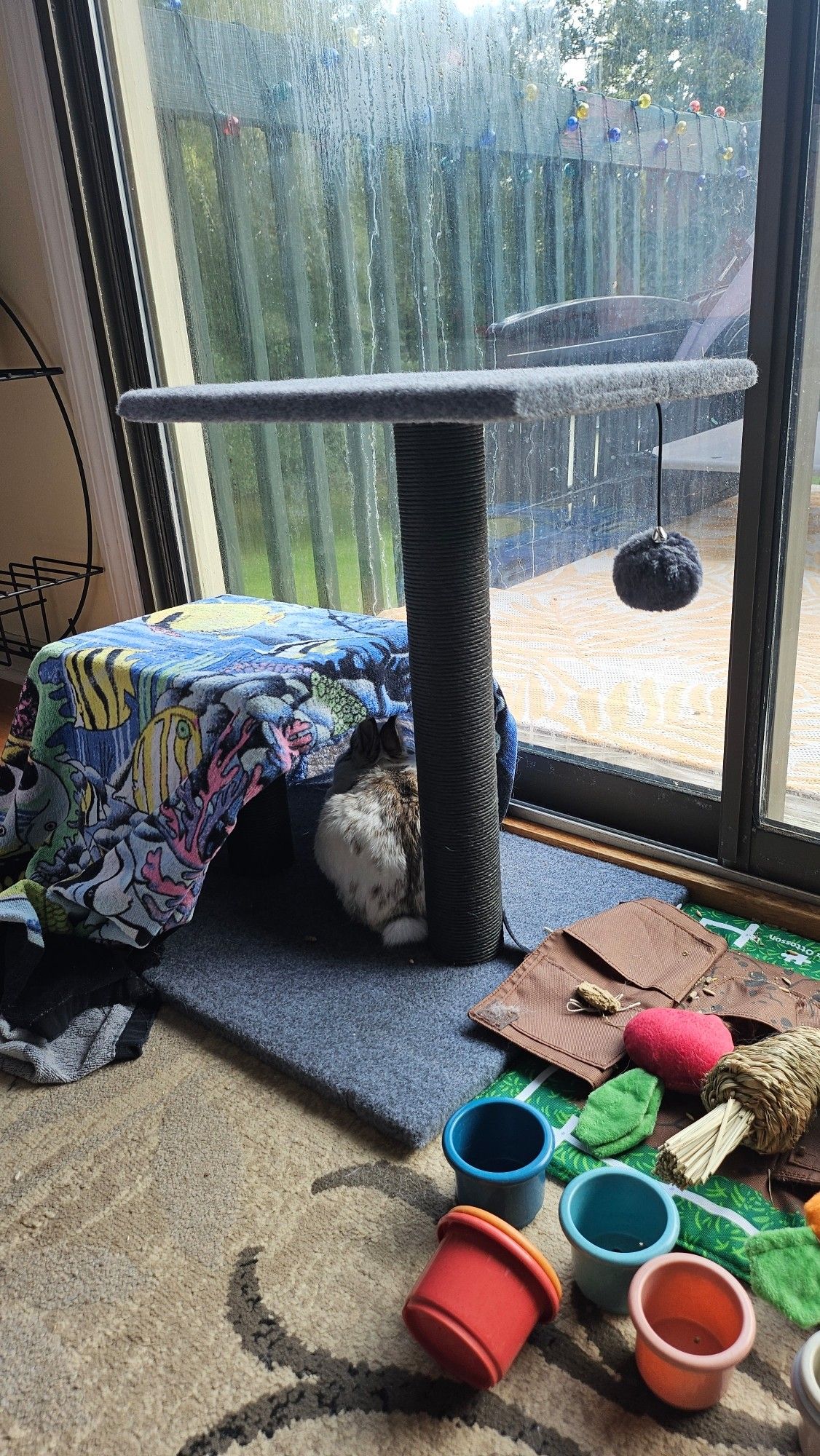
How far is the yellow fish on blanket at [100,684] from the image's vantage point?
1624 millimetres

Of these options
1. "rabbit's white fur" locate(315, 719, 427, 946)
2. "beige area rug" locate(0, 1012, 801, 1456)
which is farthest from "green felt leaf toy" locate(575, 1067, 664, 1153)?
"rabbit's white fur" locate(315, 719, 427, 946)

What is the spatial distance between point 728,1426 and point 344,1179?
465 mm

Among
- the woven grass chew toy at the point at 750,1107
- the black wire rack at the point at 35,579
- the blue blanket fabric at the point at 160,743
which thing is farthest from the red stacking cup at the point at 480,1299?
the black wire rack at the point at 35,579

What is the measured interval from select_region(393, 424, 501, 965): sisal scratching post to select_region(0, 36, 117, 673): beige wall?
150 cm

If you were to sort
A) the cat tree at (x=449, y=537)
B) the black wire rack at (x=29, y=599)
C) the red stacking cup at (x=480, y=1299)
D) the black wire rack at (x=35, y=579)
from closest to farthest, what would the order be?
the red stacking cup at (x=480, y=1299)
the cat tree at (x=449, y=537)
the black wire rack at (x=35, y=579)
the black wire rack at (x=29, y=599)

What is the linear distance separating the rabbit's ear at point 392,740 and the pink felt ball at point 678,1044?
58 cm

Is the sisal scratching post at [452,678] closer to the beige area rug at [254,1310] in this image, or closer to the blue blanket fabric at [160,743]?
the blue blanket fabric at [160,743]

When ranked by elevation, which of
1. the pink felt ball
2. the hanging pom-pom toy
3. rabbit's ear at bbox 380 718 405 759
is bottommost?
the pink felt ball

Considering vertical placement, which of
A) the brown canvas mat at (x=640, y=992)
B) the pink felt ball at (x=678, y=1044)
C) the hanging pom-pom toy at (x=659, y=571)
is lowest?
the brown canvas mat at (x=640, y=992)

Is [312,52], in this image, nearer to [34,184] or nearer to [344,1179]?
[34,184]

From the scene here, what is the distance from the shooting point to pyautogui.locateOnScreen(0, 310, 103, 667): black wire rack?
247cm

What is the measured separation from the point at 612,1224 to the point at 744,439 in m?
1.07

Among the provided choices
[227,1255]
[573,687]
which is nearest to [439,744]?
[573,687]

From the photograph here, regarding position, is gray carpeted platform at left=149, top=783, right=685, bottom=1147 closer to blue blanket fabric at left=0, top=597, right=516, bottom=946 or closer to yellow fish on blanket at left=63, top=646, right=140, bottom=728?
blue blanket fabric at left=0, top=597, right=516, bottom=946
